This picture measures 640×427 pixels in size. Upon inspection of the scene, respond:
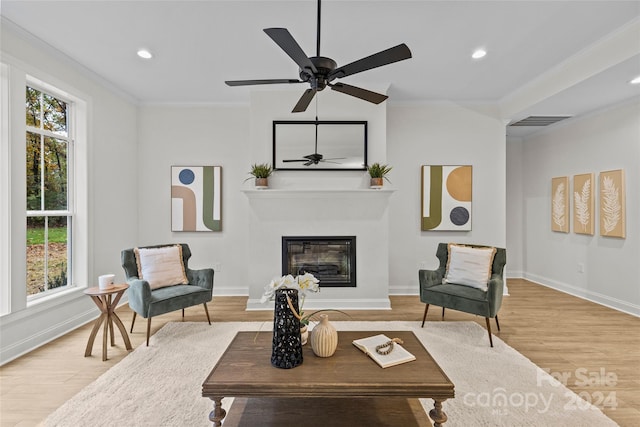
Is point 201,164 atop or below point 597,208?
atop

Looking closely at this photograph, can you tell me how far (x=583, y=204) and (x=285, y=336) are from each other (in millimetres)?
4779

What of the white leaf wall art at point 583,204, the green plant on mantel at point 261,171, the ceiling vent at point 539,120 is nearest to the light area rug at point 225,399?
the green plant on mantel at point 261,171

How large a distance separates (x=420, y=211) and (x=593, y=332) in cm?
230

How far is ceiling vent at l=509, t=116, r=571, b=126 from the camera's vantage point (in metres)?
4.30

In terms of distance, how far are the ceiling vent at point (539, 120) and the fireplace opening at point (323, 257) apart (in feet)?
10.7

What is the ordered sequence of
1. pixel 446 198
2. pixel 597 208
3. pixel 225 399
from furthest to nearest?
pixel 446 198 < pixel 597 208 < pixel 225 399

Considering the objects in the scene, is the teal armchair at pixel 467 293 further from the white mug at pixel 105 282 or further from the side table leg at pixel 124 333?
the white mug at pixel 105 282

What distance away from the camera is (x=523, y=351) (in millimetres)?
2650

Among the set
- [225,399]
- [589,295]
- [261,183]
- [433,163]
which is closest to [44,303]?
[225,399]

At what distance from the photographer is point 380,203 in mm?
3824

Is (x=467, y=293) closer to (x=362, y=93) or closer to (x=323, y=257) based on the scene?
(x=323, y=257)

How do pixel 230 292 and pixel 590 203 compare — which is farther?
pixel 230 292

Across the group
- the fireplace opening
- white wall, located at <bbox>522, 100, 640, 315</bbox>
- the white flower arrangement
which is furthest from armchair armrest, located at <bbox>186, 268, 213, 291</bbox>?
white wall, located at <bbox>522, 100, 640, 315</bbox>

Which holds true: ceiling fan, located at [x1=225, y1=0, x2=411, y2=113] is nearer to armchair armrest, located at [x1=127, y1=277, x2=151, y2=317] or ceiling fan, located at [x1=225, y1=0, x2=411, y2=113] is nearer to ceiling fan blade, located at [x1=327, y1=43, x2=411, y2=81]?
ceiling fan blade, located at [x1=327, y1=43, x2=411, y2=81]
